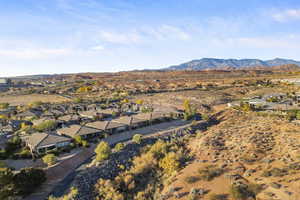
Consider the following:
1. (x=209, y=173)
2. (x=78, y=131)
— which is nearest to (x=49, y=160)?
(x=78, y=131)

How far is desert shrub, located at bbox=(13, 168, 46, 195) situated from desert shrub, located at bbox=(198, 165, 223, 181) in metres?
14.8

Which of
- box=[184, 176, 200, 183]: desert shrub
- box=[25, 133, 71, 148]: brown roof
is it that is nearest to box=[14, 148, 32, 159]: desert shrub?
box=[25, 133, 71, 148]: brown roof

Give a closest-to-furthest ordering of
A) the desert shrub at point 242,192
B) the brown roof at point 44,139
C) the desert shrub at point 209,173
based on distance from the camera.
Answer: the desert shrub at point 242,192 < the desert shrub at point 209,173 < the brown roof at point 44,139

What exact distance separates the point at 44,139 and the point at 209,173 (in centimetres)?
2207

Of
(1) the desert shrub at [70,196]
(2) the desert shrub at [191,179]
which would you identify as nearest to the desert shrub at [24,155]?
(1) the desert shrub at [70,196]

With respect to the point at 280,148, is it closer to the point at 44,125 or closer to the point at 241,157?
the point at 241,157

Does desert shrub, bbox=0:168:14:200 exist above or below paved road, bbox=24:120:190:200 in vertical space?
above

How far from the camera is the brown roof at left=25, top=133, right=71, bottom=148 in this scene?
87.8ft

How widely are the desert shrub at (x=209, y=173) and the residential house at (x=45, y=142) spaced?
62.9ft

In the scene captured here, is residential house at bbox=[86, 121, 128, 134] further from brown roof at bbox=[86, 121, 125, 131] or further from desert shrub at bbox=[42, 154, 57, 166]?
desert shrub at bbox=[42, 154, 57, 166]

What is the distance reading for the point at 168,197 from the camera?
15297 mm

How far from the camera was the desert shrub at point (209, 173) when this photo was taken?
1679 centimetres

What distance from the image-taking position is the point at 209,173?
17094 millimetres

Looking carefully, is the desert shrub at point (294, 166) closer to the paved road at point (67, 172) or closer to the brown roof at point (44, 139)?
the paved road at point (67, 172)
